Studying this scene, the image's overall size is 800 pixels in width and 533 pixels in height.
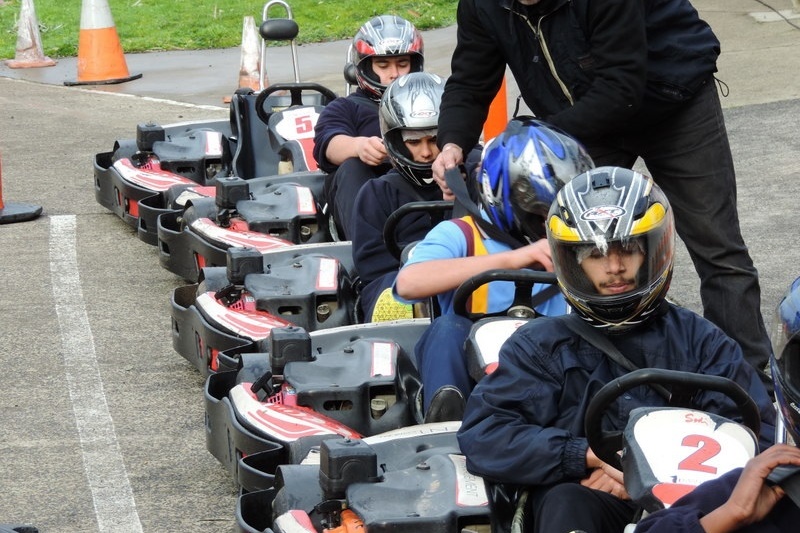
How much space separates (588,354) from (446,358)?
2.65 ft

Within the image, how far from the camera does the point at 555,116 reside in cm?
485

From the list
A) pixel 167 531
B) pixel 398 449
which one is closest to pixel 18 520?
pixel 167 531

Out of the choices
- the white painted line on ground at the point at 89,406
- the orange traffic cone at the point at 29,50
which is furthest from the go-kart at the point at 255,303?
the orange traffic cone at the point at 29,50

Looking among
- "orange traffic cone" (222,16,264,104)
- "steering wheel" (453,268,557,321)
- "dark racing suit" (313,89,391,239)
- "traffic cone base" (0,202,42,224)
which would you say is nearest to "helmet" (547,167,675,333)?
"steering wheel" (453,268,557,321)

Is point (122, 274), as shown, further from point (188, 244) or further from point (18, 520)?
point (18, 520)

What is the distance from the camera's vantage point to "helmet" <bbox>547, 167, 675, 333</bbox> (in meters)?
3.48

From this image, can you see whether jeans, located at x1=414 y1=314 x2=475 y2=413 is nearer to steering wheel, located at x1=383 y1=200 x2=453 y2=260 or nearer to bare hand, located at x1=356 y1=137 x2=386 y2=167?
steering wheel, located at x1=383 y1=200 x2=453 y2=260

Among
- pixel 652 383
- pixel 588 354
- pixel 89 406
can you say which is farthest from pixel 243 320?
pixel 652 383

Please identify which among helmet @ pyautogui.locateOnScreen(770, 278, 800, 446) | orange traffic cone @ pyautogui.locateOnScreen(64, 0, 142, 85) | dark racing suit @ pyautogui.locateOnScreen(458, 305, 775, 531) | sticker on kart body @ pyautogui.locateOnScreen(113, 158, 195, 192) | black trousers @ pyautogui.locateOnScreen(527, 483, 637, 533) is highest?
helmet @ pyautogui.locateOnScreen(770, 278, 800, 446)

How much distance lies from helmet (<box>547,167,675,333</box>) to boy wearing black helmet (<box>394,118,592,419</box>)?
2.31ft

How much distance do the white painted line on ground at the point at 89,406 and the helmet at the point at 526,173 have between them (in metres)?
1.54

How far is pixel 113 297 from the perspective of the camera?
7438 millimetres

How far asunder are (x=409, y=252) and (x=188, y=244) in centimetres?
227

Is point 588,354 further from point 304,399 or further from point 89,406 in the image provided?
point 89,406
